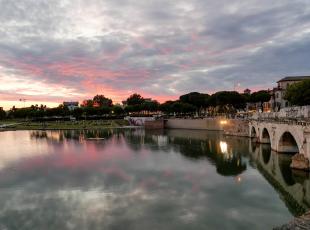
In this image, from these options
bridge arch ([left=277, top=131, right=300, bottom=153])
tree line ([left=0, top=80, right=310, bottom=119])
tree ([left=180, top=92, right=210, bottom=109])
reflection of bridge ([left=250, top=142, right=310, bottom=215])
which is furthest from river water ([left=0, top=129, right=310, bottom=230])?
tree ([left=180, top=92, right=210, bottom=109])

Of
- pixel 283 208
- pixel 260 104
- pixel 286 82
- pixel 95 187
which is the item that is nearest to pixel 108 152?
pixel 95 187

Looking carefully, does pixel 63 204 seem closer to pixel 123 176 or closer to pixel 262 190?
pixel 123 176

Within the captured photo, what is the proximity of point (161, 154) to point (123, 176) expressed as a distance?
21442mm

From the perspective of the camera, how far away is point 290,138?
52.3 m

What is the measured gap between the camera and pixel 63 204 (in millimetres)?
30734

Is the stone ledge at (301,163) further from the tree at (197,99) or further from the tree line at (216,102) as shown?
the tree at (197,99)

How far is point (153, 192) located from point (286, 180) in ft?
51.1

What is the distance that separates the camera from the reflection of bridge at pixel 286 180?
2974cm

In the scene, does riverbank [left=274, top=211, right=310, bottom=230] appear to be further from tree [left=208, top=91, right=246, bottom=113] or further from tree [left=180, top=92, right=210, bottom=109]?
tree [left=180, top=92, right=210, bottom=109]

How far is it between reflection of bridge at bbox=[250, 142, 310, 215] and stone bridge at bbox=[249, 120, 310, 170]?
1459mm

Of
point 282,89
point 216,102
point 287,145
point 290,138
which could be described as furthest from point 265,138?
point 216,102

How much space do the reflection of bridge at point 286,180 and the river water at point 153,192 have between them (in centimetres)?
8

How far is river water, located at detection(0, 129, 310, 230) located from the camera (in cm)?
2603

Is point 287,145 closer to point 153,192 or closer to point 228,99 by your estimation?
point 153,192
